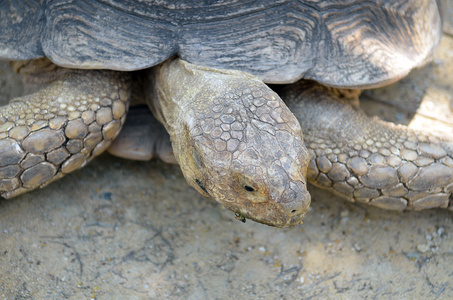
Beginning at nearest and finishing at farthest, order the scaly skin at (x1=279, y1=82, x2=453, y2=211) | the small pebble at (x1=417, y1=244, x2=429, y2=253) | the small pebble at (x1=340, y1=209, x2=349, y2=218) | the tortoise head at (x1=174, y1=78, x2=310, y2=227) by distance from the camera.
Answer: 1. the tortoise head at (x1=174, y1=78, x2=310, y2=227)
2. the scaly skin at (x1=279, y1=82, x2=453, y2=211)
3. the small pebble at (x1=417, y1=244, x2=429, y2=253)
4. the small pebble at (x1=340, y1=209, x2=349, y2=218)

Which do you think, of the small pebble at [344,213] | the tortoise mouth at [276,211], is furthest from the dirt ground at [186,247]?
the tortoise mouth at [276,211]

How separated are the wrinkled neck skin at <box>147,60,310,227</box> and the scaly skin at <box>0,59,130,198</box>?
0.46m

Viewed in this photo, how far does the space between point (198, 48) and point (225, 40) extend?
0.14m

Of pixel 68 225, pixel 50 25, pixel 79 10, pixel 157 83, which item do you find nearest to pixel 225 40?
pixel 157 83

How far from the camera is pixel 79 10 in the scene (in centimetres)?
230

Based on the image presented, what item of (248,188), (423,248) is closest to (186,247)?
(248,188)

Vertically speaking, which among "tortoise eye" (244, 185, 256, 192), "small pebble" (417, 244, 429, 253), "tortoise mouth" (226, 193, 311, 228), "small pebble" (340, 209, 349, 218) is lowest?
Result: "small pebble" (417, 244, 429, 253)

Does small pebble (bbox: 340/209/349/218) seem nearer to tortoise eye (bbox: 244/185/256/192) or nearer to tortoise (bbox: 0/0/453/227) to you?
tortoise (bbox: 0/0/453/227)

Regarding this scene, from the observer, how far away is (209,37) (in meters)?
2.29

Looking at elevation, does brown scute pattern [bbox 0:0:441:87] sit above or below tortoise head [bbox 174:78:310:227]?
above

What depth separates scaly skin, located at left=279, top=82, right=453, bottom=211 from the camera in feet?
7.71

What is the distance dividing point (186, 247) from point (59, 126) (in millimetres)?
891

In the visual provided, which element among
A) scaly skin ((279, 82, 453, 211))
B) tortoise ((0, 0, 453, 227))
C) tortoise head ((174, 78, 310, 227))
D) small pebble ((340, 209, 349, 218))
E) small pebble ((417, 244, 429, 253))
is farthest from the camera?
small pebble ((340, 209, 349, 218))

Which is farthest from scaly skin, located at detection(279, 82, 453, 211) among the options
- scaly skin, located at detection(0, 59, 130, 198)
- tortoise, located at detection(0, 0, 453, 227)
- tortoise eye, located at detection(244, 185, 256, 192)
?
scaly skin, located at detection(0, 59, 130, 198)
